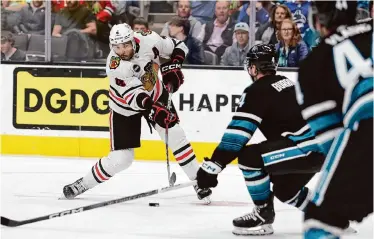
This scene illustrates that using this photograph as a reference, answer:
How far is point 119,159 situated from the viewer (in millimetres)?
4738

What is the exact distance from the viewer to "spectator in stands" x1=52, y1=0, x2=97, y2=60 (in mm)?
6844

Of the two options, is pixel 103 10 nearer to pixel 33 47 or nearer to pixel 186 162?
pixel 33 47

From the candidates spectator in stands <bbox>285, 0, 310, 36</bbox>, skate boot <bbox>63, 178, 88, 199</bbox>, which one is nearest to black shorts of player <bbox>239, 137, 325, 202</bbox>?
skate boot <bbox>63, 178, 88, 199</bbox>

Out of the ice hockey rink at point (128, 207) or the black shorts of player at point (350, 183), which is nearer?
the black shorts of player at point (350, 183)

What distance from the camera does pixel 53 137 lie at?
673cm

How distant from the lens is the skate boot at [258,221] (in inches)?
150

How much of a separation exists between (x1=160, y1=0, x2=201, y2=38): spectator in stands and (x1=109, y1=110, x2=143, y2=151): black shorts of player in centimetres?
193

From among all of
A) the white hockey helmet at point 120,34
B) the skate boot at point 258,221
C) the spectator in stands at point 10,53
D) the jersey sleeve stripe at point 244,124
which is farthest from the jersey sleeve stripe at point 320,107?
the spectator in stands at point 10,53

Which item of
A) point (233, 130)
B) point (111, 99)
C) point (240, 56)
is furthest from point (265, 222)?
point (240, 56)

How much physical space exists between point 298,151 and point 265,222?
1.36 feet

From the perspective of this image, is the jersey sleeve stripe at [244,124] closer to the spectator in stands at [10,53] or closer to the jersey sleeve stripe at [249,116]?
the jersey sleeve stripe at [249,116]

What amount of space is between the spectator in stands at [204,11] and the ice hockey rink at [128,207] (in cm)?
117

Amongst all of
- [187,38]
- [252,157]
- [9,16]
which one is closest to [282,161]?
[252,157]

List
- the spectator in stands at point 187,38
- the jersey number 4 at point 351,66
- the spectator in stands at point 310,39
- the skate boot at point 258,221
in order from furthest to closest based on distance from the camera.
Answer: the spectator in stands at point 187,38, the spectator in stands at point 310,39, the skate boot at point 258,221, the jersey number 4 at point 351,66
